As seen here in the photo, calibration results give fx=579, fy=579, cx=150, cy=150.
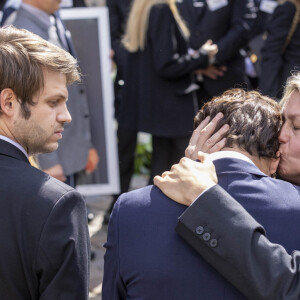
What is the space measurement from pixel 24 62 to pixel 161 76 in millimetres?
2798

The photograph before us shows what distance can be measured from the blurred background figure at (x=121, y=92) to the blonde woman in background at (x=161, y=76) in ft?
0.59

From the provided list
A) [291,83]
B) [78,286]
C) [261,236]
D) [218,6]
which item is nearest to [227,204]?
[261,236]

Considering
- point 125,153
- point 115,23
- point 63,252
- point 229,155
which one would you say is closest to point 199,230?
point 229,155

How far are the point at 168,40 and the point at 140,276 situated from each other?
2.96 metres

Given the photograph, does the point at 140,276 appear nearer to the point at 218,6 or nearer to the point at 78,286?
the point at 78,286

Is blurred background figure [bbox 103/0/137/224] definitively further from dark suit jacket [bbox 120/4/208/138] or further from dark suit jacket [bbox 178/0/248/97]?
dark suit jacket [bbox 178/0/248/97]

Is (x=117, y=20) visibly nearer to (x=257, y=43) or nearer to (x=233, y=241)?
(x=257, y=43)

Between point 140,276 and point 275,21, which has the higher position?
point 140,276

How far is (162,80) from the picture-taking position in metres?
4.48

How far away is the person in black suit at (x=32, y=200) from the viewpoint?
1583mm

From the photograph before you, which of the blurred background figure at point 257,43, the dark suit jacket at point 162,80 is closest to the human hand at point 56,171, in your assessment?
the dark suit jacket at point 162,80

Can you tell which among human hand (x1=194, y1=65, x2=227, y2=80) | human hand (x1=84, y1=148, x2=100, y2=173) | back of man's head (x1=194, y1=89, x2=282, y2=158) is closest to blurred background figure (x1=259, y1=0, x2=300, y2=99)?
human hand (x1=194, y1=65, x2=227, y2=80)

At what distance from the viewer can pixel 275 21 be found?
4.85 meters

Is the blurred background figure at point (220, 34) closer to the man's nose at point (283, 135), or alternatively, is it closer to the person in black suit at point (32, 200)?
the man's nose at point (283, 135)
